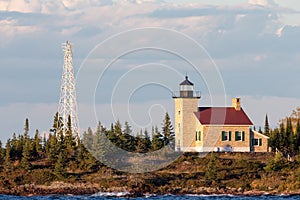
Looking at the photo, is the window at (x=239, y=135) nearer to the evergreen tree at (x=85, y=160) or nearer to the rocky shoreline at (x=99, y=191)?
the rocky shoreline at (x=99, y=191)

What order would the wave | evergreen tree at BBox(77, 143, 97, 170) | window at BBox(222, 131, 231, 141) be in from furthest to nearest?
window at BBox(222, 131, 231, 141) → evergreen tree at BBox(77, 143, 97, 170) → the wave

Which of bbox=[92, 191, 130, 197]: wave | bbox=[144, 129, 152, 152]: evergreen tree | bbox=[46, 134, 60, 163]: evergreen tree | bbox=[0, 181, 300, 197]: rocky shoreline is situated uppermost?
bbox=[144, 129, 152, 152]: evergreen tree

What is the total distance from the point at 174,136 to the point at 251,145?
6043mm

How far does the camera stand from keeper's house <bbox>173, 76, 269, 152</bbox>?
6569 cm

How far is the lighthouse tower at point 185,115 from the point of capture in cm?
6619

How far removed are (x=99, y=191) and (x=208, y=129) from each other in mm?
12919

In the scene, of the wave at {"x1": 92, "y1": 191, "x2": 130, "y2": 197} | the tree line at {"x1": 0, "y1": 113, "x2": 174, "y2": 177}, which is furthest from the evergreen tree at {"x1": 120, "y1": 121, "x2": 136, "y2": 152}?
the wave at {"x1": 92, "y1": 191, "x2": 130, "y2": 197}

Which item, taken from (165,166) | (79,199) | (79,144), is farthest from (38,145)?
(79,199)

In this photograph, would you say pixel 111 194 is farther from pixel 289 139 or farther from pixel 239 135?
pixel 289 139

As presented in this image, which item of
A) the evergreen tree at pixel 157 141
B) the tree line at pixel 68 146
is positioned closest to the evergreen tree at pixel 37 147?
the tree line at pixel 68 146

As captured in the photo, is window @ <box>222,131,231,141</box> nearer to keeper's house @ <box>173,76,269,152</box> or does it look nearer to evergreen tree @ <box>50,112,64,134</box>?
keeper's house @ <box>173,76,269,152</box>

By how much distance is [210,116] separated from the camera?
6688cm

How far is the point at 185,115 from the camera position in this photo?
6650 cm

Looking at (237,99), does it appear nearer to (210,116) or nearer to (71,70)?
(210,116)
